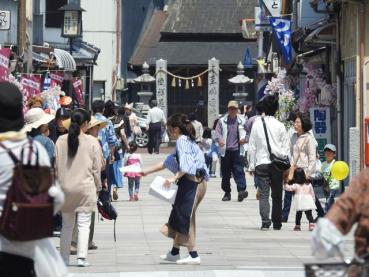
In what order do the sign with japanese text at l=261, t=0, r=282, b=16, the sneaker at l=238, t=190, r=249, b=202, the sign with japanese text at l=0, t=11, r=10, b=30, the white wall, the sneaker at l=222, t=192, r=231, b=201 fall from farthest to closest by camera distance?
the white wall < the sign with japanese text at l=261, t=0, r=282, b=16 < the sign with japanese text at l=0, t=11, r=10, b=30 < the sneaker at l=222, t=192, r=231, b=201 < the sneaker at l=238, t=190, r=249, b=202

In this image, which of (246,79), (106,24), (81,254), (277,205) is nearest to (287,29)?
(277,205)

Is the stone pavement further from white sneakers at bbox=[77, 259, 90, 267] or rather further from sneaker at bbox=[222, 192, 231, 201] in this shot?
sneaker at bbox=[222, 192, 231, 201]

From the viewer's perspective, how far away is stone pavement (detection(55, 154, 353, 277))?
45.2 ft

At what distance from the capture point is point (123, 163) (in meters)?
25.3

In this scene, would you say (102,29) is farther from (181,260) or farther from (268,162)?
(181,260)

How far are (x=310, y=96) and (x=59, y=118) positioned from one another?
49.6 ft

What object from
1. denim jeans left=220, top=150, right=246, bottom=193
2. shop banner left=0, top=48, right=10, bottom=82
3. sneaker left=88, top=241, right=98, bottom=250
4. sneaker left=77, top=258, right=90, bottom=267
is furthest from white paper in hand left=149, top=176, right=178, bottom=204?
denim jeans left=220, top=150, right=246, bottom=193

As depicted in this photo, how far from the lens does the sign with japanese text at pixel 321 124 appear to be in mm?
27375

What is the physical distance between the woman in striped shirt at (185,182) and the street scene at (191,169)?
15 mm

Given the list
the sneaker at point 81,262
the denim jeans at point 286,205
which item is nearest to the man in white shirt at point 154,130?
the denim jeans at point 286,205

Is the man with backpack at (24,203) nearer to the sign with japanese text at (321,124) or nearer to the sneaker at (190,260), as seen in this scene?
the sneaker at (190,260)

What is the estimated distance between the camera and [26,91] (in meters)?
26.7

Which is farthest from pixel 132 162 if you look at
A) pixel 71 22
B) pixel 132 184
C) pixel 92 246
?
pixel 71 22

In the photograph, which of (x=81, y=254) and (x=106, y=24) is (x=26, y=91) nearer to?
(x=81, y=254)
